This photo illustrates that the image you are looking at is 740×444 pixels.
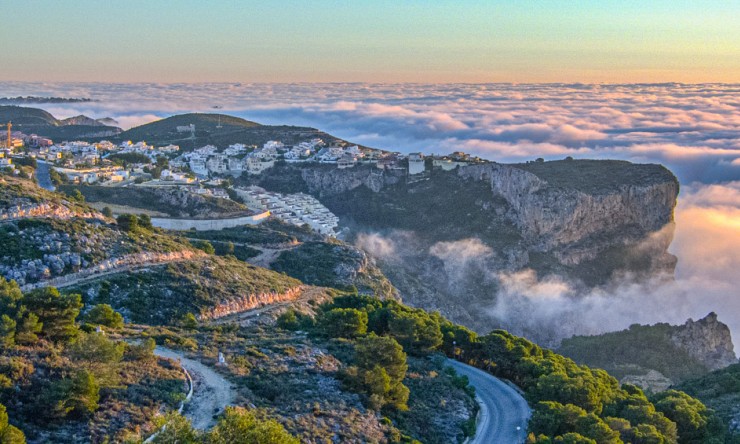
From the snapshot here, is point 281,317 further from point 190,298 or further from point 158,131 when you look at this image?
point 158,131

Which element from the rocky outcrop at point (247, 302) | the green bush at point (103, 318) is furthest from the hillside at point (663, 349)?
the green bush at point (103, 318)

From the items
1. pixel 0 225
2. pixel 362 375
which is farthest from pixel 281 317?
pixel 0 225

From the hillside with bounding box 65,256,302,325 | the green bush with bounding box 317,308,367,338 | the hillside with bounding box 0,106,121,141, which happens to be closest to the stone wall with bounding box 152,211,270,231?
the hillside with bounding box 65,256,302,325

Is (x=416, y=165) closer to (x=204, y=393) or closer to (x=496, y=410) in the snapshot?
(x=496, y=410)

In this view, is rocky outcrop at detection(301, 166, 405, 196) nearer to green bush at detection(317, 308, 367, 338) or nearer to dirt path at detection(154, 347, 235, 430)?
green bush at detection(317, 308, 367, 338)

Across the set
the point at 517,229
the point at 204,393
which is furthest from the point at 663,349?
the point at 204,393

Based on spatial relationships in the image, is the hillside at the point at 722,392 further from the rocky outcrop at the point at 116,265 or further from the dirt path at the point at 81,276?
the dirt path at the point at 81,276

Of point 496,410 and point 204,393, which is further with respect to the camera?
point 496,410
